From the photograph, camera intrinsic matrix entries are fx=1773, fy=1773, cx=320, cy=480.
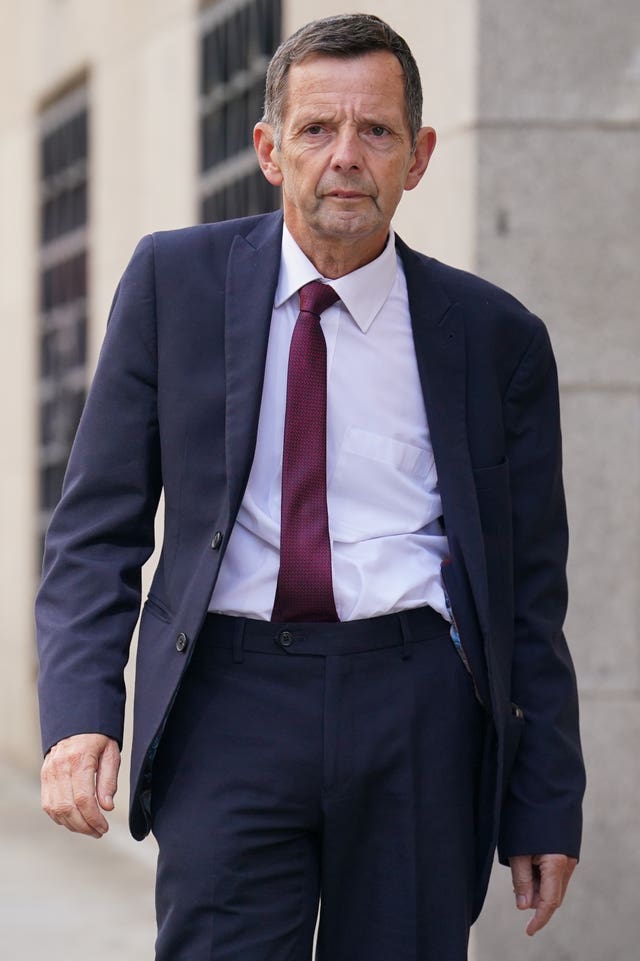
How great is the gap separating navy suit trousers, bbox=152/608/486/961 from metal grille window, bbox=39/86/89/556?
5.44 metres

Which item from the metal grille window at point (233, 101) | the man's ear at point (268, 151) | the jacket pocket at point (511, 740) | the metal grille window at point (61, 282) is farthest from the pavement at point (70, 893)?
the man's ear at point (268, 151)

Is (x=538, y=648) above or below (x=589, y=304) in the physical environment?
below

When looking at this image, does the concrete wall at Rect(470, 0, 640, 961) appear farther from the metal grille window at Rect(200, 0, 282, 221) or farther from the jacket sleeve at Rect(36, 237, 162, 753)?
the jacket sleeve at Rect(36, 237, 162, 753)

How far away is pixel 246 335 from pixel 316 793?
0.75 meters

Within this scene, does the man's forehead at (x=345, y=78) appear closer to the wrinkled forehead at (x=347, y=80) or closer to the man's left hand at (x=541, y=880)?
the wrinkled forehead at (x=347, y=80)

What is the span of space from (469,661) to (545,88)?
2.27 m

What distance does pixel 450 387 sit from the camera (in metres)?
3.01

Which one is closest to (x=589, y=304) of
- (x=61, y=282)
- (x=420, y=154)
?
(x=420, y=154)

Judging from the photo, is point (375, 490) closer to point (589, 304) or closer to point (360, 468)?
point (360, 468)

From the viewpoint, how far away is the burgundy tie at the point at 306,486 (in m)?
2.85

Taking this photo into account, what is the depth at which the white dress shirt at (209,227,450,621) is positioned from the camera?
2891 millimetres

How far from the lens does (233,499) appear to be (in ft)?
9.25

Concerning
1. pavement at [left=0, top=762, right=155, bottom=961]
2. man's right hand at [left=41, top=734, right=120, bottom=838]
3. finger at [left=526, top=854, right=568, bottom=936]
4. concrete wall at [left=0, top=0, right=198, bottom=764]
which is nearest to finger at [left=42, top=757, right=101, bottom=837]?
man's right hand at [left=41, top=734, right=120, bottom=838]

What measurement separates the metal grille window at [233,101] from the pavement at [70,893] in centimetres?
249
